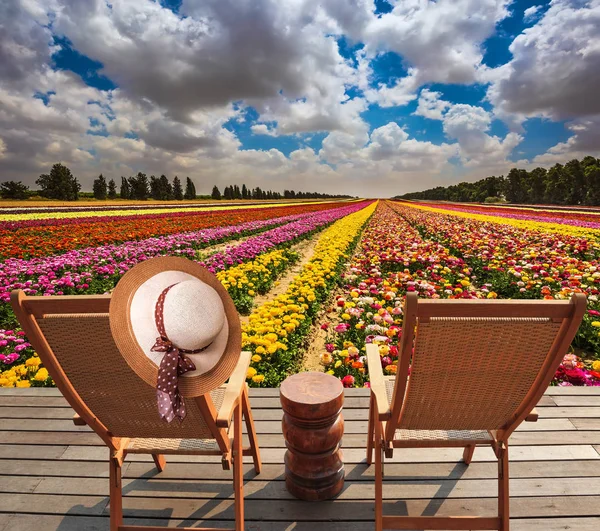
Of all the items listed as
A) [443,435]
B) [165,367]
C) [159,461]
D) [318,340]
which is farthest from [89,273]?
[443,435]

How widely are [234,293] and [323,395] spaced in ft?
15.4

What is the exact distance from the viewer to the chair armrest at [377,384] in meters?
1.69

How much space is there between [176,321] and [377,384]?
1.19 m

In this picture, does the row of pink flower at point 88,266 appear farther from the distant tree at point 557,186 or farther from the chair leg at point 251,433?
the distant tree at point 557,186

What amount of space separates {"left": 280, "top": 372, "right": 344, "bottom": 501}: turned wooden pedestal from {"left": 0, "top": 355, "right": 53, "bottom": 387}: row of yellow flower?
2748 millimetres

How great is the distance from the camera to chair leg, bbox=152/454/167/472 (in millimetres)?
2205

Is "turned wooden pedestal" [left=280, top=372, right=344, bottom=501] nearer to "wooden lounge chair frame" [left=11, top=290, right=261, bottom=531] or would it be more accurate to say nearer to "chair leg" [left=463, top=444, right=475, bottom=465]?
"wooden lounge chair frame" [left=11, top=290, right=261, bottom=531]

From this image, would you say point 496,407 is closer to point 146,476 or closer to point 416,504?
point 416,504

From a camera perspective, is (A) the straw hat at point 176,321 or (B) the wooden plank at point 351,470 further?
(B) the wooden plank at point 351,470

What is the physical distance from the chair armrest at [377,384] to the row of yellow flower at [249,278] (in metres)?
3.62

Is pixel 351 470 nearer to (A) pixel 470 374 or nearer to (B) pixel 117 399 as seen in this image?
(A) pixel 470 374

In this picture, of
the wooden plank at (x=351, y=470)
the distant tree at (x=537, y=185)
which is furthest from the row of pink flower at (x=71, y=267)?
the distant tree at (x=537, y=185)

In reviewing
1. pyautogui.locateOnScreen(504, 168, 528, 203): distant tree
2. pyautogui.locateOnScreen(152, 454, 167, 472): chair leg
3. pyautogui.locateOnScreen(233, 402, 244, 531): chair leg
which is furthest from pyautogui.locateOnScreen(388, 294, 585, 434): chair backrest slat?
pyautogui.locateOnScreen(504, 168, 528, 203): distant tree

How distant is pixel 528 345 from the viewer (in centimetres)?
143
